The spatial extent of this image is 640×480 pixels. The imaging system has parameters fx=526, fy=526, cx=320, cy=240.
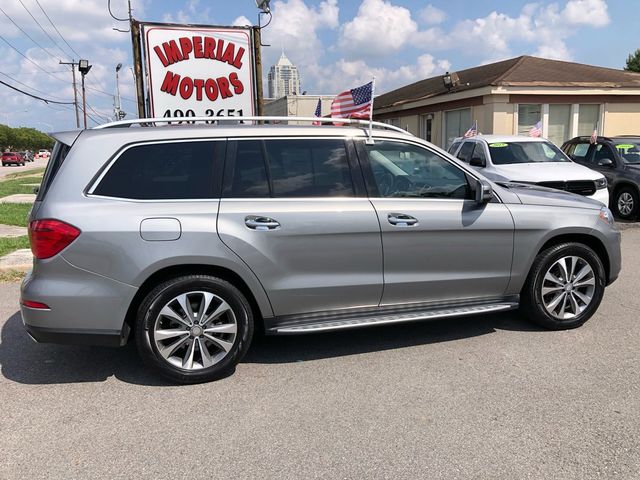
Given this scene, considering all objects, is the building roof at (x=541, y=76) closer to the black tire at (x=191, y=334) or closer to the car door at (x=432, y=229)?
the car door at (x=432, y=229)

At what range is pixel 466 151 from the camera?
11.2 m

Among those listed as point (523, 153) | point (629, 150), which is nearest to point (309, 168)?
point (523, 153)

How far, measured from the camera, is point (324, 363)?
4082 mm

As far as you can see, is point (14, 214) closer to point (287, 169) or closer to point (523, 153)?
point (287, 169)

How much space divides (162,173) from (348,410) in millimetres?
2054

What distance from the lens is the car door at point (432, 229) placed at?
4039 millimetres

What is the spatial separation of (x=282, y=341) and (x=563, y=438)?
2345 millimetres

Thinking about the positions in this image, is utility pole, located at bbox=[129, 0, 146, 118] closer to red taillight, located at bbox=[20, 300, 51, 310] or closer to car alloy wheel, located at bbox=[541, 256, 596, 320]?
red taillight, located at bbox=[20, 300, 51, 310]

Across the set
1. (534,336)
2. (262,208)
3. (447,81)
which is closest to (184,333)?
(262,208)

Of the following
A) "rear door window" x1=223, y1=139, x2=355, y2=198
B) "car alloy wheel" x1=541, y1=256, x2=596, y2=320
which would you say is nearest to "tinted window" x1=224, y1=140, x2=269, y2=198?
"rear door window" x1=223, y1=139, x2=355, y2=198

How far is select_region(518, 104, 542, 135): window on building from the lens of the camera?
18922 millimetres

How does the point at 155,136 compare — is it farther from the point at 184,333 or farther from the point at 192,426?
the point at 192,426

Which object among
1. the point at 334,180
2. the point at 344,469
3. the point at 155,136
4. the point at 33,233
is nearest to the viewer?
the point at 344,469

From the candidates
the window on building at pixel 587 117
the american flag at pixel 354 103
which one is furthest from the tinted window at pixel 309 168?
the window on building at pixel 587 117
